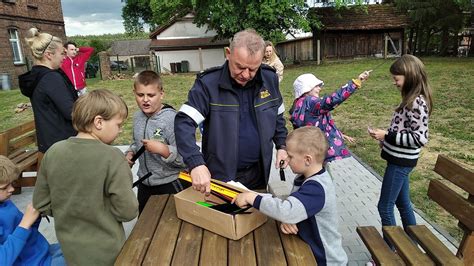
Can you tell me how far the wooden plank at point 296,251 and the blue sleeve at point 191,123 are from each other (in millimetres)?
654

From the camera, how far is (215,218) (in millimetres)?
1946

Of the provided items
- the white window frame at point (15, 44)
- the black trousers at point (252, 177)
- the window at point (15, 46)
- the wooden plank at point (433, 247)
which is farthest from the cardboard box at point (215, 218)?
the window at point (15, 46)

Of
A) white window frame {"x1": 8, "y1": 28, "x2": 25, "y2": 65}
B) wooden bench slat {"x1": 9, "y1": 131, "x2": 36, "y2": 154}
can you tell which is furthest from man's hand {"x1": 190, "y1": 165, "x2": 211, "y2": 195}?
white window frame {"x1": 8, "y1": 28, "x2": 25, "y2": 65}

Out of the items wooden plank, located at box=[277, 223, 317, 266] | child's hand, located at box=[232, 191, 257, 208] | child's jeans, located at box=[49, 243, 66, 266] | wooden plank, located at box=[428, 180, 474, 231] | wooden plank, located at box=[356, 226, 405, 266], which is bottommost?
wooden plank, located at box=[356, 226, 405, 266]

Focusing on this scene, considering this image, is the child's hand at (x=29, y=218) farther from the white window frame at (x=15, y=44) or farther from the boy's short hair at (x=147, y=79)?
the white window frame at (x=15, y=44)

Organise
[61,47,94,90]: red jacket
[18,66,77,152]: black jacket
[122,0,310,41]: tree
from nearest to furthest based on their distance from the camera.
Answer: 1. [18,66,77,152]: black jacket
2. [61,47,94,90]: red jacket
3. [122,0,310,41]: tree

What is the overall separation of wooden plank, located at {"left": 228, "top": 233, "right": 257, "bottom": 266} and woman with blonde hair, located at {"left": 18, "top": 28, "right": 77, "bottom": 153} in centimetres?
208

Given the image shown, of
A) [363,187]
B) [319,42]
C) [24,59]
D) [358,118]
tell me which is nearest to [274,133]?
[363,187]

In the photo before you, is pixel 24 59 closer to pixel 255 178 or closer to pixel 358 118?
pixel 358 118

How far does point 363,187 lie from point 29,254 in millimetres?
3870

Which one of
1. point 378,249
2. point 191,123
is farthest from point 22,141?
point 378,249

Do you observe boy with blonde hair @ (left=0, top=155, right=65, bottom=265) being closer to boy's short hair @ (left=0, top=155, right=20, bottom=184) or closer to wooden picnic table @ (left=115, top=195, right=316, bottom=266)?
boy's short hair @ (left=0, top=155, right=20, bottom=184)

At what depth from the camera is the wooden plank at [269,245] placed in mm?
1740

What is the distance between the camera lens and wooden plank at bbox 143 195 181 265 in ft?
5.87
